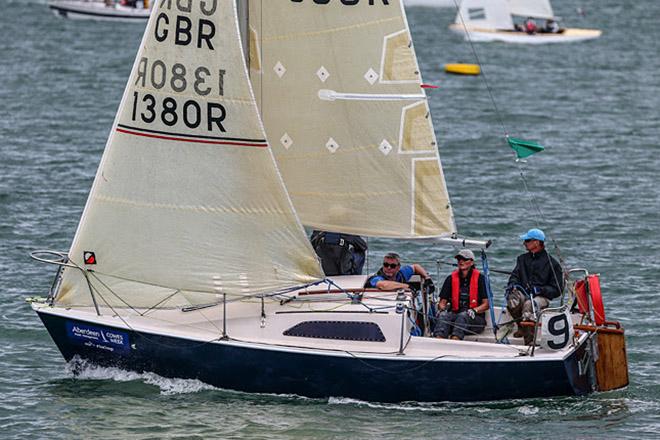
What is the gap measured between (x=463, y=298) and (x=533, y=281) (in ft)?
3.69

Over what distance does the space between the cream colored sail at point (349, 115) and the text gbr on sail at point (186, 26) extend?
3.87 ft

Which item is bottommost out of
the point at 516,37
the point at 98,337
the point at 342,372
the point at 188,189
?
the point at 342,372

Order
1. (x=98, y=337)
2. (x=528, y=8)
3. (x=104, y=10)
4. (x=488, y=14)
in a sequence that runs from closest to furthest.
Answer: (x=98, y=337)
(x=528, y=8)
(x=488, y=14)
(x=104, y=10)

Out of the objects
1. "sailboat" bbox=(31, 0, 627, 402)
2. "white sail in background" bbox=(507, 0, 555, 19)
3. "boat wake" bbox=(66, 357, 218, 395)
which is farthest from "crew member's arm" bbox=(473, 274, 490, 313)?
"white sail in background" bbox=(507, 0, 555, 19)

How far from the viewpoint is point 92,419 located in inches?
793

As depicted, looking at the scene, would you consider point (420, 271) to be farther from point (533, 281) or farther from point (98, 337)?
point (98, 337)

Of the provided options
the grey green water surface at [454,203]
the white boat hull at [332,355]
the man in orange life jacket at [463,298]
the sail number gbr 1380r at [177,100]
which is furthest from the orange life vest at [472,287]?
the sail number gbr 1380r at [177,100]

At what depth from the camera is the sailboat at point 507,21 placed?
7825 centimetres

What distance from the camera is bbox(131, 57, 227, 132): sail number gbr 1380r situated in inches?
794

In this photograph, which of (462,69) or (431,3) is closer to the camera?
(462,69)

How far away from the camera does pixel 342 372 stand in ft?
66.1

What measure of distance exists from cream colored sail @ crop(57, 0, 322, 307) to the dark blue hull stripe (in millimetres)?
658

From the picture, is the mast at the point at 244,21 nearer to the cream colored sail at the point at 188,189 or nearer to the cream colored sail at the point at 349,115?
the cream colored sail at the point at 349,115

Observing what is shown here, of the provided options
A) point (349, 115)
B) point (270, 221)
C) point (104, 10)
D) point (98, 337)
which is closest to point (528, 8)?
point (104, 10)
